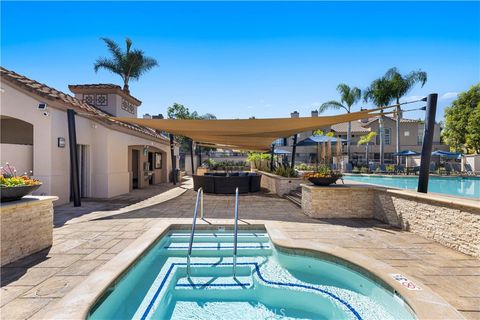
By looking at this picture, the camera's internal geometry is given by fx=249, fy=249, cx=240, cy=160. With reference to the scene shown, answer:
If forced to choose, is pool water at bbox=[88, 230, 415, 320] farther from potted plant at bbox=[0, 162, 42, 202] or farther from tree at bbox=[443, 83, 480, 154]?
tree at bbox=[443, 83, 480, 154]

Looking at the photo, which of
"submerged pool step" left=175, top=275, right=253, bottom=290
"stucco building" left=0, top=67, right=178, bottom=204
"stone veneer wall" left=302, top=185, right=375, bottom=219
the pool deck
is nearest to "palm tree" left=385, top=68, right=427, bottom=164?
"stone veneer wall" left=302, top=185, right=375, bottom=219

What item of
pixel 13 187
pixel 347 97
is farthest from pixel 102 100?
pixel 347 97

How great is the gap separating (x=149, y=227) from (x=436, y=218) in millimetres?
6397

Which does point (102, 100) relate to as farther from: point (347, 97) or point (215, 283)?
point (347, 97)

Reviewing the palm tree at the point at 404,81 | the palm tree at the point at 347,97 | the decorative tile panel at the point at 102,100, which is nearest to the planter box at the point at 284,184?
the decorative tile panel at the point at 102,100

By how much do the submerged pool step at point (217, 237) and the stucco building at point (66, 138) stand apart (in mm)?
5357

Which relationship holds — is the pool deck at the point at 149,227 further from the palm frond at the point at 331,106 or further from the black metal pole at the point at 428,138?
the palm frond at the point at 331,106

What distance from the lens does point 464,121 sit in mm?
30109

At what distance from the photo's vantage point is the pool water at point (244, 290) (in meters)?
3.29

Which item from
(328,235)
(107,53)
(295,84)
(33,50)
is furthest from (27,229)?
(107,53)

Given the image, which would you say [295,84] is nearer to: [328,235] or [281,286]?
[328,235]

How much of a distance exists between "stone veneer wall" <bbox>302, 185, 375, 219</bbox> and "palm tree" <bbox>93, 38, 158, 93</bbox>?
18653 millimetres

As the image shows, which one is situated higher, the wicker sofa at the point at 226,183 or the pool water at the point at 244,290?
the wicker sofa at the point at 226,183

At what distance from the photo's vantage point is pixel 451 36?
843 centimetres
